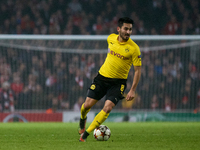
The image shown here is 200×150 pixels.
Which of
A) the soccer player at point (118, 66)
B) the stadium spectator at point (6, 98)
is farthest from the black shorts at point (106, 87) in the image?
the stadium spectator at point (6, 98)

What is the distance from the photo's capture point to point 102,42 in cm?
1341

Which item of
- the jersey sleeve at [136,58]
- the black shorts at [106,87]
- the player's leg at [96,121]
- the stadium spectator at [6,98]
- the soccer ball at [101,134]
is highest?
the jersey sleeve at [136,58]

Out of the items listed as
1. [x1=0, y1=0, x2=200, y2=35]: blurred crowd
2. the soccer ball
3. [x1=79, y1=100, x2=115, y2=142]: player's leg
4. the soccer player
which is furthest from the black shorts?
[x1=0, y1=0, x2=200, y2=35]: blurred crowd

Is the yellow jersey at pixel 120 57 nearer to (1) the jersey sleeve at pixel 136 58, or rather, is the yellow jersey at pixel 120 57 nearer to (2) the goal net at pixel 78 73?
(1) the jersey sleeve at pixel 136 58

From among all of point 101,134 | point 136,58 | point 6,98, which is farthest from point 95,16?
point 101,134

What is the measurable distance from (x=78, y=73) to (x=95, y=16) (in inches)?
299

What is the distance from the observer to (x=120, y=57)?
259 inches

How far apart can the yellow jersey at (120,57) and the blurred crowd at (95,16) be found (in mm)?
11831

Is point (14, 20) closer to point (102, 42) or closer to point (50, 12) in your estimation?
point (50, 12)

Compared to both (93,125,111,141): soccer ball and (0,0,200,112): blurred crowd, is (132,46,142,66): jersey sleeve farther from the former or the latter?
(0,0,200,112): blurred crowd

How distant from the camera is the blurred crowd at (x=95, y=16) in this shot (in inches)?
755

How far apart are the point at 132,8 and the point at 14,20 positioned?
243 inches

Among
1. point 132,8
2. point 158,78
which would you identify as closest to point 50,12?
point 132,8

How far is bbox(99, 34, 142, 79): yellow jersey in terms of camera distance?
6.47 meters
